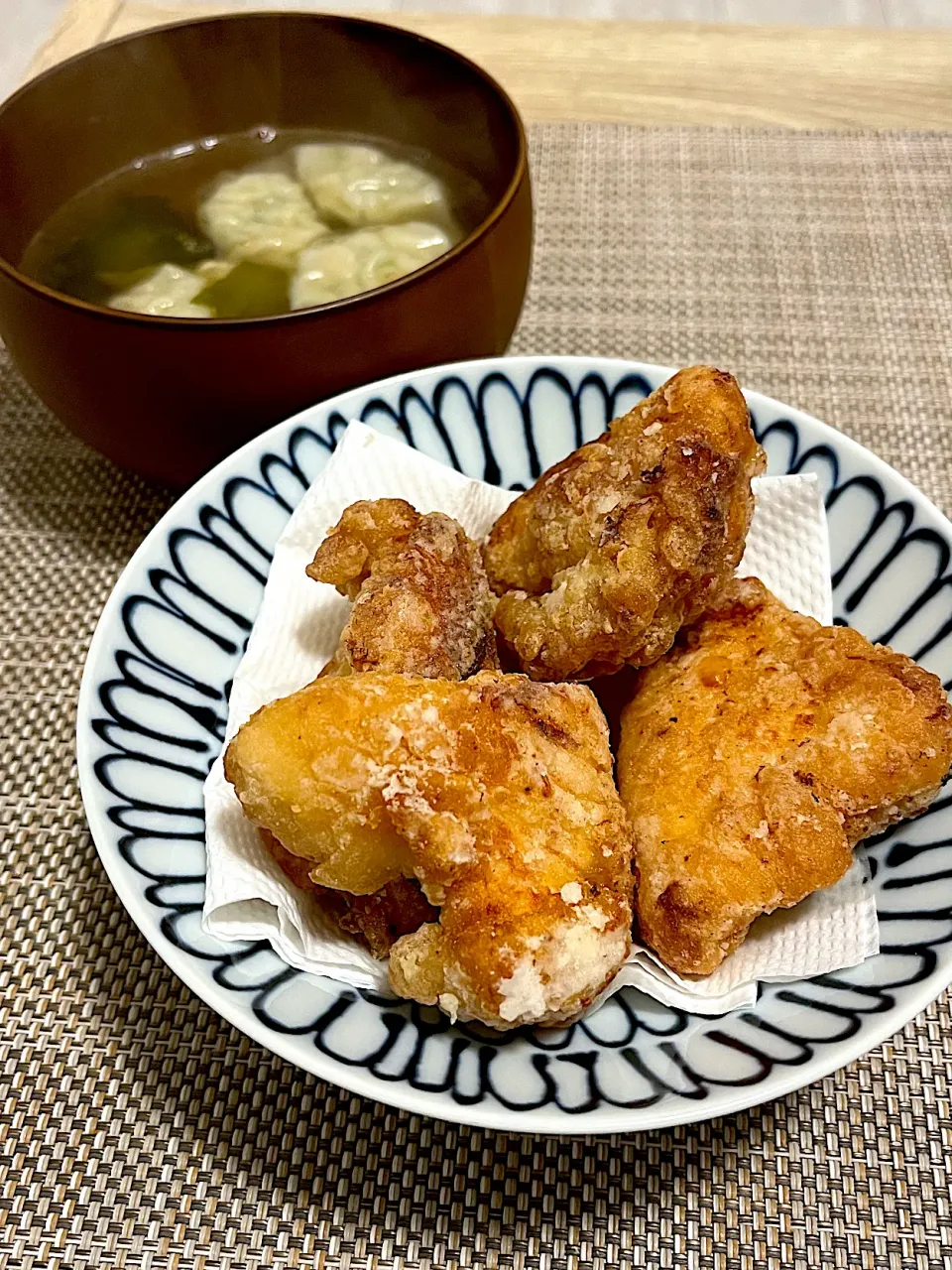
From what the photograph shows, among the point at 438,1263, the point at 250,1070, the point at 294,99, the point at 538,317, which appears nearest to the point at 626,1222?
the point at 438,1263

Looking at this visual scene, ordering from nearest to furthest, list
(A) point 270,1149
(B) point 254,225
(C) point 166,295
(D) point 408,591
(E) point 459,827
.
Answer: (E) point 459,827 → (A) point 270,1149 → (D) point 408,591 → (C) point 166,295 → (B) point 254,225

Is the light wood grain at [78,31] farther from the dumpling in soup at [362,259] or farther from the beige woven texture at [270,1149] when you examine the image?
the beige woven texture at [270,1149]

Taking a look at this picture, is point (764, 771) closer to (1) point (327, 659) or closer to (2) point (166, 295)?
(1) point (327, 659)

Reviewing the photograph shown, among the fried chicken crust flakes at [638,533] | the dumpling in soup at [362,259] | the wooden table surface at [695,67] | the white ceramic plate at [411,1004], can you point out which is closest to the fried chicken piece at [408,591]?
the fried chicken crust flakes at [638,533]

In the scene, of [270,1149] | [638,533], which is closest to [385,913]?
[270,1149]

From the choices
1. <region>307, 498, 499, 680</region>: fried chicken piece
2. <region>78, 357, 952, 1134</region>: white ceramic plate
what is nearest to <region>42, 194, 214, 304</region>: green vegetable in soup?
<region>78, 357, 952, 1134</region>: white ceramic plate

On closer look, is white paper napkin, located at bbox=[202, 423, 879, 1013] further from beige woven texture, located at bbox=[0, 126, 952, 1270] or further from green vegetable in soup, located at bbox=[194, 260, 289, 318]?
green vegetable in soup, located at bbox=[194, 260, 289, 318]
